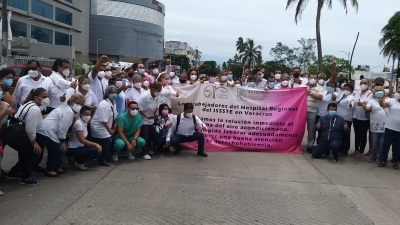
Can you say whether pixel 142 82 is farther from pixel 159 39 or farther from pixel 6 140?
pixel 159 39

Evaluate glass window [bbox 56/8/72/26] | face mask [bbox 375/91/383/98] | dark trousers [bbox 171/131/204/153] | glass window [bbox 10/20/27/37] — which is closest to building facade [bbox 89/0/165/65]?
glass window [bbox 56/8/72/26]

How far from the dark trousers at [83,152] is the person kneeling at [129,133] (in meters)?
0.73

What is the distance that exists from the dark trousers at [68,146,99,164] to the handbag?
3.88ft

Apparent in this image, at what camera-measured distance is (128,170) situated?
6719 mm

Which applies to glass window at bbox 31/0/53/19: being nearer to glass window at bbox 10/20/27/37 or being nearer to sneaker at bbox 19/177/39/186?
glass window at bbox 10/20/27/37

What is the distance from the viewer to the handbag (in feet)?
17.2

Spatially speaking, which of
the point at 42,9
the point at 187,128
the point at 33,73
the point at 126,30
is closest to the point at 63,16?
the point at 42,9

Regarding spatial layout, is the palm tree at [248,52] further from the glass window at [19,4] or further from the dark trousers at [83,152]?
the dark trousers at [83,152]

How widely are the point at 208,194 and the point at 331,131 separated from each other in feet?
12.4

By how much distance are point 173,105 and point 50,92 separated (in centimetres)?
298

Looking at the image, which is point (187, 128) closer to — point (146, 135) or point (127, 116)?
point (146, 135)

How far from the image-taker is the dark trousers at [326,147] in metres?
7.99

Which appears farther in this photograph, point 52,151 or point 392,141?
point 392,141

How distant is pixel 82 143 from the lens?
6.46 metres
